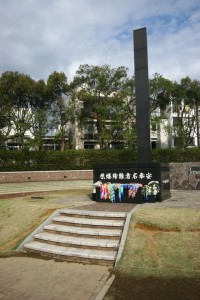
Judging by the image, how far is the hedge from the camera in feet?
102

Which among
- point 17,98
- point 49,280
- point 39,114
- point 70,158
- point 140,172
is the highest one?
point 17,98

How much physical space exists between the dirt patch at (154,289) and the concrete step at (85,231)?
87.6 inches

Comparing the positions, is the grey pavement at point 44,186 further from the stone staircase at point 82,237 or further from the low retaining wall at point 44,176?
the stone staircase at point 82,237

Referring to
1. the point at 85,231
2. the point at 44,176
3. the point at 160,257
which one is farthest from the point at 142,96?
the point at 44,176

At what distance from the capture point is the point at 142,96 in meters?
15.6

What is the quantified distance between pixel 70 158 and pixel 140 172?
62.3ft

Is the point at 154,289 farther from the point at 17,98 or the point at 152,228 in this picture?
the point at 17,98

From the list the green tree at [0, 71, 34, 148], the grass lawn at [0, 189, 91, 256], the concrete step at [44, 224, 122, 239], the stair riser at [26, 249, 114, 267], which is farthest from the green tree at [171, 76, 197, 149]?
the stair riser at [26, 249, 114, 267]

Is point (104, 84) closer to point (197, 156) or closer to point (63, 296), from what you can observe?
point (197, 156)

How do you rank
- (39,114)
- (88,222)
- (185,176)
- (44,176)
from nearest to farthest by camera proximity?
(88,222) < (185,176) < (44,176) < (39,114)

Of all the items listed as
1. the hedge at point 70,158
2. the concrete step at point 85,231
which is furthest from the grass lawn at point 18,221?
the hedge at point 70,158

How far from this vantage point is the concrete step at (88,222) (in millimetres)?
9859

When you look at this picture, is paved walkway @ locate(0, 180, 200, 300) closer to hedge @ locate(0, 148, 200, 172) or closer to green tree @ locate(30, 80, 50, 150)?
hedge @ locate(0, 148, 200, 172)

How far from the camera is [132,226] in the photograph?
9578mm
